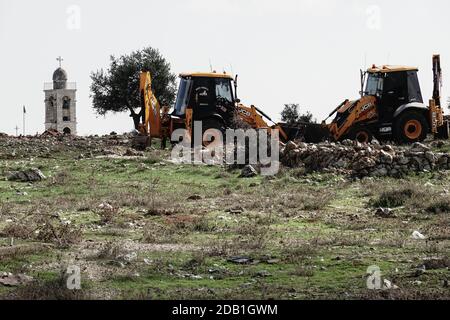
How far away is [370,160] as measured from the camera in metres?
21.5

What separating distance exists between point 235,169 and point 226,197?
537cm

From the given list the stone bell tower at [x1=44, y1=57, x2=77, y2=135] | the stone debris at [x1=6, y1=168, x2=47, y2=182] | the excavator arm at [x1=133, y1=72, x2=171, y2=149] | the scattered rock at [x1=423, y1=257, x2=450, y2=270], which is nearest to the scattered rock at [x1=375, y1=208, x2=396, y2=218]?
the scattered rock at [x1=423, y1=257, x2=450, y2=270]

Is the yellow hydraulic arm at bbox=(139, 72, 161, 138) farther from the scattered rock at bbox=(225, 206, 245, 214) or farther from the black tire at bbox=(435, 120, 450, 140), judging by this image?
the scattered rock at bbox=(225, 206, 245, 214)

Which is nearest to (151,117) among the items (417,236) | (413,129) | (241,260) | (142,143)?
(142,143)

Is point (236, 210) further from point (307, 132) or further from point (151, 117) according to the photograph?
point (307, 132)

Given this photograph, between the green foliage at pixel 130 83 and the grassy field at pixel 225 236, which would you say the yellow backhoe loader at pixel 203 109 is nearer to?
the grassy field at pixel 225 236

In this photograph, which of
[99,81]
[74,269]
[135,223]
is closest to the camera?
[74,269]

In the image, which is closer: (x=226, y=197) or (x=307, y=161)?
(x=226, y=197)

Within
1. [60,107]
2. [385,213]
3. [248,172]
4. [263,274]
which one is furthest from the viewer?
[60,107]

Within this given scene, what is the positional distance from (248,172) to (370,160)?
292cm

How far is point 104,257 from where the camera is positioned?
11102 mm

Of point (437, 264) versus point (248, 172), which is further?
point (248, 172)
